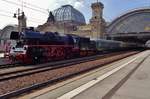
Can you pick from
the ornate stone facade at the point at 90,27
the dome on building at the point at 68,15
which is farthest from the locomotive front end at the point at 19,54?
the dome on building at the point at 68,15

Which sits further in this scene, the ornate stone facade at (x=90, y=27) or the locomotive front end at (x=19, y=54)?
the ornate stone facade at (x=90, y=27)

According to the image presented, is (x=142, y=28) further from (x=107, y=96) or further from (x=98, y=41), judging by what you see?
(x=107, y=96)

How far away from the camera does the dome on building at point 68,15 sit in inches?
5095

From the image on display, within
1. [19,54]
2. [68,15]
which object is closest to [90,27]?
[68,15]

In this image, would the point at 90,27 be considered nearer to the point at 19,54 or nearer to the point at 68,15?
the point at 68,15

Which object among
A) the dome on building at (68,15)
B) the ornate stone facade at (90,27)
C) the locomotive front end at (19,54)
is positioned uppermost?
the dome on building at (68,15)

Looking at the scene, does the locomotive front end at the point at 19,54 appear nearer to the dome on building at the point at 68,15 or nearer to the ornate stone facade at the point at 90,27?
the ornate stone facade at the point at 90,27

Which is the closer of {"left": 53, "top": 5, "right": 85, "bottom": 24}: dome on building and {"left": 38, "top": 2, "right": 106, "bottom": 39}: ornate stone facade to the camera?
{"left": 38, "top": 2, "right": 106, "bottom": 39}: ornate stone facade

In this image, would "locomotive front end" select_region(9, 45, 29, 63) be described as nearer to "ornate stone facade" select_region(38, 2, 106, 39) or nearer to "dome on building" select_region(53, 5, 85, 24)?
"ornate stone facade" select_region(38, 2, 106, 39)

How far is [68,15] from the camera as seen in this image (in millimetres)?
130625

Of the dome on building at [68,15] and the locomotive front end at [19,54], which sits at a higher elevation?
the dome on building at [68,15]

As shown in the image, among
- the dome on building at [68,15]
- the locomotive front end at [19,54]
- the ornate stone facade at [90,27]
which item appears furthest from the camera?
the dome on building at [68,15]

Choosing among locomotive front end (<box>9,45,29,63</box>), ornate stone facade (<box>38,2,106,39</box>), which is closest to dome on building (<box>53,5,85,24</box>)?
ornate stone facade (<box>38,2,106,39</box>)

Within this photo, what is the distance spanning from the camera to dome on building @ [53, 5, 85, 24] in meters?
129
